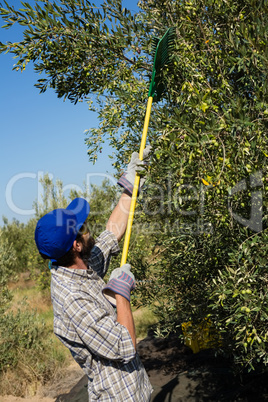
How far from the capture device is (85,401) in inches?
283

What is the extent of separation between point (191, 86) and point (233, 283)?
1.81 metres

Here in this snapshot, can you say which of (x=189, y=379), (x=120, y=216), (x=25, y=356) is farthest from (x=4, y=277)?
(x=120, y=216)

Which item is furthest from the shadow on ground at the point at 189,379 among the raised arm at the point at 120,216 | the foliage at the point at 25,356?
the raised arm at the point at 120,216

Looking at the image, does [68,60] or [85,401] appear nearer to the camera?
[68,60]

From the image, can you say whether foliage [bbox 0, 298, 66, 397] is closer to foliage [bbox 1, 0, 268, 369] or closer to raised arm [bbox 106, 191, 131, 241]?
foliage [bbox 1, 0, 268, 369]

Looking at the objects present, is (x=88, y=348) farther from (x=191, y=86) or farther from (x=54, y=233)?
(x=191, y=86)

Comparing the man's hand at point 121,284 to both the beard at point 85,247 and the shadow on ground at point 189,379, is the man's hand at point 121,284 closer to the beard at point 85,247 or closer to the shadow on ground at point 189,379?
the beard at point 85,247

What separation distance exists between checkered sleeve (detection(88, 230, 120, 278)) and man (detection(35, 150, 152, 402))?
42 cm

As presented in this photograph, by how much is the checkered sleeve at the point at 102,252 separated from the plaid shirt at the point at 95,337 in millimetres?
505

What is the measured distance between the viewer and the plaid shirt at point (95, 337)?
108 inches

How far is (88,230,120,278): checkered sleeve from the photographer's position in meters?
3.77

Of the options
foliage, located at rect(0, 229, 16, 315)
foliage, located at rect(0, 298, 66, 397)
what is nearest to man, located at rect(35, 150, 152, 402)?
foliage, located at rect(0, 298, 66, 397)

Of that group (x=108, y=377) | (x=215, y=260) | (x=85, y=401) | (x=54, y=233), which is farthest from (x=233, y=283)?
(x=85, y=401)

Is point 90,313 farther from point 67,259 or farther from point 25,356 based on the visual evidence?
point 25,356
